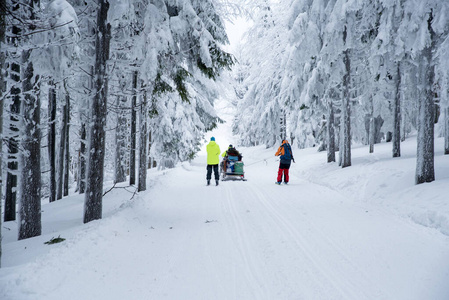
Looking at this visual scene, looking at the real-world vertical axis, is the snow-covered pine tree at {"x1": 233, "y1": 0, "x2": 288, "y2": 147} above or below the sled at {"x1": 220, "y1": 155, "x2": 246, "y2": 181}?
above

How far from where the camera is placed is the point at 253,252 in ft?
15.0

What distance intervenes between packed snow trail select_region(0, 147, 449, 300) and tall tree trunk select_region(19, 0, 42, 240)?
808 millimetres

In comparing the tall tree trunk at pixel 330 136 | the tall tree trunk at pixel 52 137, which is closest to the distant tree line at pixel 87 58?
the tall tree trunk at pixel 52 137

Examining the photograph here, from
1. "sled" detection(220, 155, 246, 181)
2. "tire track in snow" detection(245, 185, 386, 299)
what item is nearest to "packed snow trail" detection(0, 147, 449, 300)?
"tire track in snow" detection(245, 185, 386, 299)

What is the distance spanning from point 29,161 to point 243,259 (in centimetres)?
536

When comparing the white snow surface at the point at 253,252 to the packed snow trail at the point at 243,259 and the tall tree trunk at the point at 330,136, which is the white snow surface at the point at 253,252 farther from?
the tall tree trunk at the point at 330,136

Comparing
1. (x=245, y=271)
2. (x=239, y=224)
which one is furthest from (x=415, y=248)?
(x=239, y=224)

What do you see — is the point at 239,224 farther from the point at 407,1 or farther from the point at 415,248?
the point at 407,1

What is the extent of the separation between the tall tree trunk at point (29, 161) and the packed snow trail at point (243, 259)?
81 cm

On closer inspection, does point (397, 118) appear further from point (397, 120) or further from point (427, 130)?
point (427, 130)

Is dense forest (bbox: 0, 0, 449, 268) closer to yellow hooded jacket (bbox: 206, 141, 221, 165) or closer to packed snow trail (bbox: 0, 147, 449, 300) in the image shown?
packed snow trail (bbox: 0, 147, 449, 300)

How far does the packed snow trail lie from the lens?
3.36m

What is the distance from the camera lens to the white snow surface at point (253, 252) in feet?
11.1

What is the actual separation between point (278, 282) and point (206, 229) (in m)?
2.55
